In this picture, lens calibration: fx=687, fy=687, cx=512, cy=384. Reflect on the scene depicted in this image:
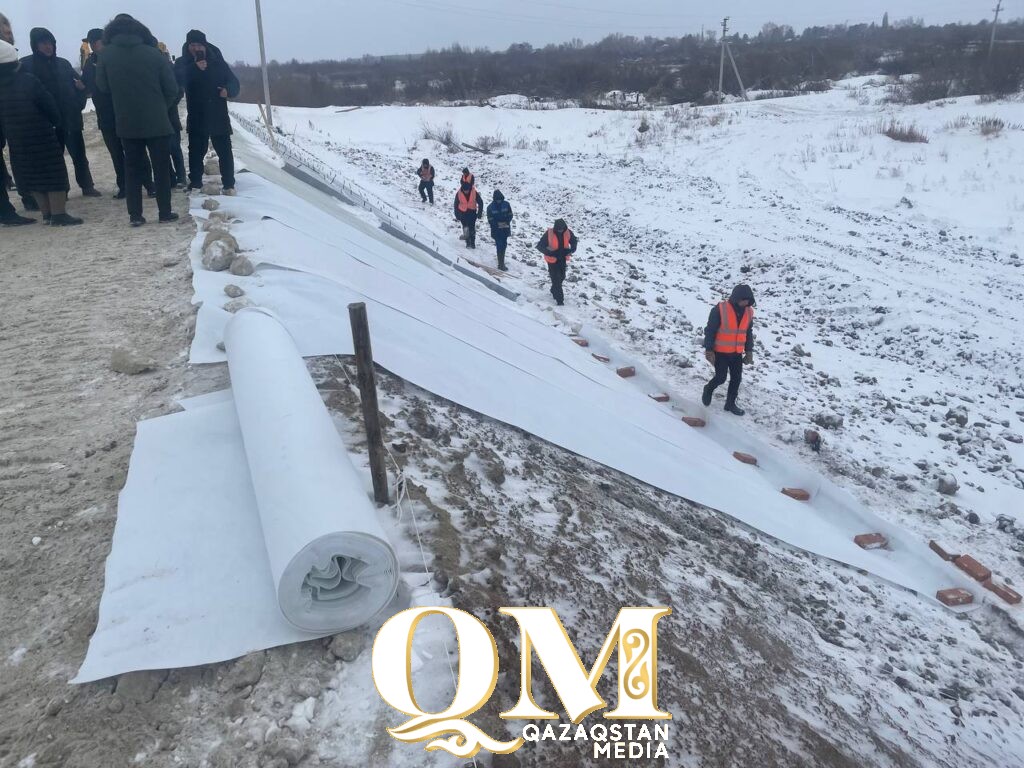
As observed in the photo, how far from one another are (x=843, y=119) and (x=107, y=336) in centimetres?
2258

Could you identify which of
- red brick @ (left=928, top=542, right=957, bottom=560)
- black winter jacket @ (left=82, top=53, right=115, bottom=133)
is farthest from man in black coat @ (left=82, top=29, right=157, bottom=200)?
red brick @ (left=928, top=542, right=957, bottom=560)

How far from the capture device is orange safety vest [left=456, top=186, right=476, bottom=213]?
446 inches

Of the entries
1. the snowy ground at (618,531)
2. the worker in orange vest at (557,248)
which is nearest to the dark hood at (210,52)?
the snowy ground at (618,531)

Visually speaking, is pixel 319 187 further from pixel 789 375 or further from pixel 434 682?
pixel 434 682

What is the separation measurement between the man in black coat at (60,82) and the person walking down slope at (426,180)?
7533 millimetres

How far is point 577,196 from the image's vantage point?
662 inches

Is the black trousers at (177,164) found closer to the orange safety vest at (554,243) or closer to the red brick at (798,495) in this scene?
the orange safety vest at (554,243)

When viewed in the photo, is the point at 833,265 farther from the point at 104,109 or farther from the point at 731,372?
the point at 104,109

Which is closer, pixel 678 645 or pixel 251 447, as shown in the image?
pixel 251 447

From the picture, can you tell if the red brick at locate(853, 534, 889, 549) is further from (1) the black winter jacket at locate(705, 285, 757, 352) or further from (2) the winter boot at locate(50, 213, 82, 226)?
(2) the winter boot at locate(50, 213, 82, 226)

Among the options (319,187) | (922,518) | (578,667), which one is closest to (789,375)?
(922,518)

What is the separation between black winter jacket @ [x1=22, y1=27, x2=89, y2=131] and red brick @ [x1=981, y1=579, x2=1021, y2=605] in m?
8.57

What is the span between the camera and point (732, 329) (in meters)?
6.35

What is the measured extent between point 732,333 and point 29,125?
677 centimetres
